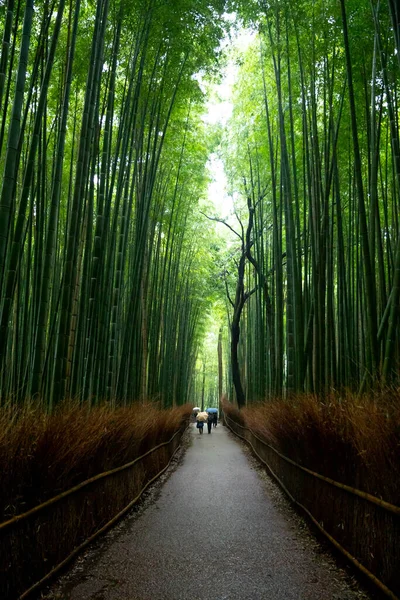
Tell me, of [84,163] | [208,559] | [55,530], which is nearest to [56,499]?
[55,530]

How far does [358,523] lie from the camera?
2.26 metres

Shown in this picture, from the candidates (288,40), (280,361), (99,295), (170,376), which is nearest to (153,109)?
(288,40)

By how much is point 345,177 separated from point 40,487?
20.1 feet

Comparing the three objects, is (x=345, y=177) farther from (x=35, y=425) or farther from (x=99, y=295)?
(x=35, y=425)

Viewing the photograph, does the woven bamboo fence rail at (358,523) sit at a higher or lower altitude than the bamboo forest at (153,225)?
lower

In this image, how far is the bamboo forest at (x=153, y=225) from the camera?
2248 millimetres

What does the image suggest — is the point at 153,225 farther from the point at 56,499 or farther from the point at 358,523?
the point at 358,523

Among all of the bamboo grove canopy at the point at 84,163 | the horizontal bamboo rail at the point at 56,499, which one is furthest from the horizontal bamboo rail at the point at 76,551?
the bamboo grove canopy at the point at 84,163

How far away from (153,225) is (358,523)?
218 inches

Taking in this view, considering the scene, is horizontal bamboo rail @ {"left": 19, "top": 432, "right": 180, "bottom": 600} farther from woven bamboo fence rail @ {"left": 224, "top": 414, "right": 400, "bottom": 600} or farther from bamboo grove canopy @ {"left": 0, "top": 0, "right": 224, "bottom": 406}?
woven bamboo fence rail @ {"left": 224, "top": 414, "right": 400, "bottom": 600}

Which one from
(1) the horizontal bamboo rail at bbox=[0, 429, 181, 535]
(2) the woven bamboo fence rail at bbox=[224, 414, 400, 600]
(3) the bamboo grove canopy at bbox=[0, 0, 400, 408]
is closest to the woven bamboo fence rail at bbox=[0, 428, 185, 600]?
(1) the horizontal bamboo rail at bbox=[0, 429, 181, 535]

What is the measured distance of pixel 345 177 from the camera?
22.7 feet

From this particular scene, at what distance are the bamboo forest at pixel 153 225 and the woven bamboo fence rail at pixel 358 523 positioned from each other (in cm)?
2

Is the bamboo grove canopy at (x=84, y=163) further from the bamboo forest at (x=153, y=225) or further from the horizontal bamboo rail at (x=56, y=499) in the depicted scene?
the horizontal bamboo rail at (x=56, y=499)
